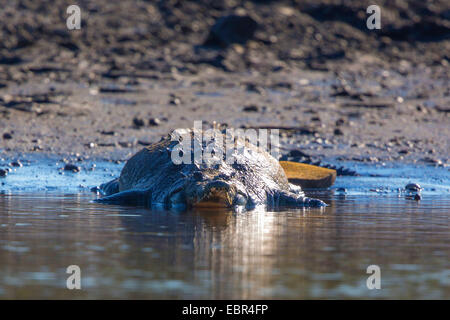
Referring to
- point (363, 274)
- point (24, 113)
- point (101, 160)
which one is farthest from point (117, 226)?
point (24, 113)

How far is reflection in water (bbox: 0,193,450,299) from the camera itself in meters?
5.25

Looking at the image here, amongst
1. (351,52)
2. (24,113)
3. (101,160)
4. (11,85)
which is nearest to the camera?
(101,160)

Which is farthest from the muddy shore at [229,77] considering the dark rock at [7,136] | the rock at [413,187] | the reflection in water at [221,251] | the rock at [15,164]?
the reflection in water at [221,251]

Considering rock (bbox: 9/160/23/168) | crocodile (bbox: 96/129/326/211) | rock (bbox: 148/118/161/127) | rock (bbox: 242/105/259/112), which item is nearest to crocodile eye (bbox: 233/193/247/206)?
crocodile (bbox: 96/129/326/211)

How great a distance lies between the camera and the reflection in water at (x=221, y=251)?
5.25m

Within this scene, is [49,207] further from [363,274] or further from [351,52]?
[351,52]

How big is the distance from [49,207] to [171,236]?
2356mm

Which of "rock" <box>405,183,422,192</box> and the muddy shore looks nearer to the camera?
"rock" <box>405,183,422,192</box>

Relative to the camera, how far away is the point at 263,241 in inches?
272

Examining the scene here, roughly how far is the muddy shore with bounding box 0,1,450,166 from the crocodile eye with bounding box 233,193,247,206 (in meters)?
4.00

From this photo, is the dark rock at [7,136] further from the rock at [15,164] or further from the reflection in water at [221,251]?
the reflection in water at [221,251]

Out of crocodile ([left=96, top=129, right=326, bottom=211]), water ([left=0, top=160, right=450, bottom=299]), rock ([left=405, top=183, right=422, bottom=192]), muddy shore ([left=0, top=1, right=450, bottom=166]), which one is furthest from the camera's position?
muddy shore ([left=0, top=1, right=450, bottom=166])

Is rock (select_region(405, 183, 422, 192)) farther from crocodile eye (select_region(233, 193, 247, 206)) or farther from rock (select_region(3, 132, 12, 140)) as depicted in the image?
rock (select_region(3, 132, 12, 140))

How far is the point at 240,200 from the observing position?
9.09m
